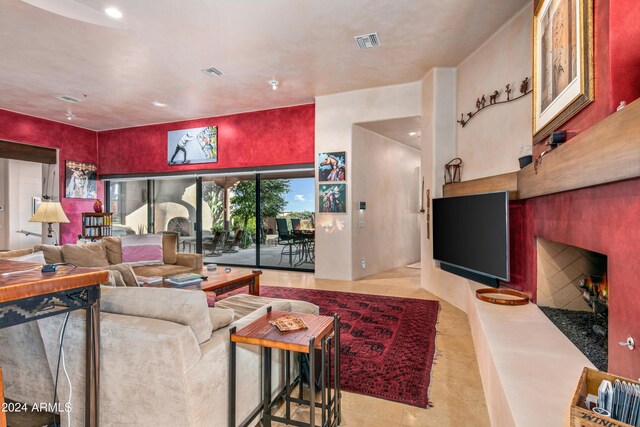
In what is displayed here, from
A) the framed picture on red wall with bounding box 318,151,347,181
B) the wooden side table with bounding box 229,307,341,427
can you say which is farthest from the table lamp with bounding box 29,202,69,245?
the wooden side table with bounding box 229,307,341,427

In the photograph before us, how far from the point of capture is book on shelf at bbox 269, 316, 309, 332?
167 cm

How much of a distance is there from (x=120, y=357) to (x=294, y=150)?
5.24m

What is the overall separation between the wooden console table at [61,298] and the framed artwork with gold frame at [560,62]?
2.69 meters

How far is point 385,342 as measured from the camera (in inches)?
119

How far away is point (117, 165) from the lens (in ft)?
26.2

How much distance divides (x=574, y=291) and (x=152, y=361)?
2.86 m

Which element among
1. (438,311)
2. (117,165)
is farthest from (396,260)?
(117,165)

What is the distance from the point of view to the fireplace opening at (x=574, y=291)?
194cm

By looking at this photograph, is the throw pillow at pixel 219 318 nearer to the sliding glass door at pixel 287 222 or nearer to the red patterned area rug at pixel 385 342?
the red patterned area rug at pixel 385 342

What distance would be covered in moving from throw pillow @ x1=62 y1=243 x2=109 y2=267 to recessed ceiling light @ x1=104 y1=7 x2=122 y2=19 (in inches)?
105

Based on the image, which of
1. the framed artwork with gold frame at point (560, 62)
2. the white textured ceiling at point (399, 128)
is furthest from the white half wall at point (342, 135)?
the framed artwork with gold frame at point (560, 62)

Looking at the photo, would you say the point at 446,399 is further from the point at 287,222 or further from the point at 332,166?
the point at 287,222

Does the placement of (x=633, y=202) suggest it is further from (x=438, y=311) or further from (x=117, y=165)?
(x=117, y=165)

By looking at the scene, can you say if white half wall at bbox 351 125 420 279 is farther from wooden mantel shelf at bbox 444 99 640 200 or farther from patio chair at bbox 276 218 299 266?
wooden mantel shelf at bbox 444 99 640 200
